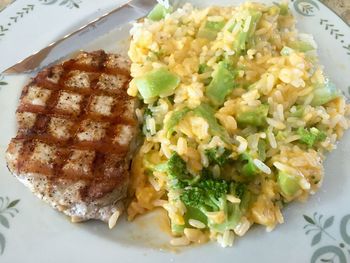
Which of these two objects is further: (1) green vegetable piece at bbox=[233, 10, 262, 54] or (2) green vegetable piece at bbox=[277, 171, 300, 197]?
(1) green vegetable piece at bbox=[233, 10, 262, 54]

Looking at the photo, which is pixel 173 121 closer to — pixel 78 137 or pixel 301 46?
pixel 78 137

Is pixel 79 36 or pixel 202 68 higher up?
pixel 79 36

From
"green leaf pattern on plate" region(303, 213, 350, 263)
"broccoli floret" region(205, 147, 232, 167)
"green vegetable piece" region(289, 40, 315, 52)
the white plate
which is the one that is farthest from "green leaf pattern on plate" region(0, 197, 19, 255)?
"green vegetable piece" region(289, 40, 315, 52)

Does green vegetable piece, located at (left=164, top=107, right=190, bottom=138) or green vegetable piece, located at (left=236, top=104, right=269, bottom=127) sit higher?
green vegetable piece, located at (left=164, top=107, right=190, bottom=138)

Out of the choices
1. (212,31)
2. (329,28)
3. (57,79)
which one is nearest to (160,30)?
(212,31)

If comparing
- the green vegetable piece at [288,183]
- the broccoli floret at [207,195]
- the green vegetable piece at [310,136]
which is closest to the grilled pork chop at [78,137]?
the broccoli floret at [207,195]

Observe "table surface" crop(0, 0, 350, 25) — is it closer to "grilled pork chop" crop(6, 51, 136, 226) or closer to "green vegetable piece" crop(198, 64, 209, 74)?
"green vegetable piece" crop(198, 64, 209, 74)

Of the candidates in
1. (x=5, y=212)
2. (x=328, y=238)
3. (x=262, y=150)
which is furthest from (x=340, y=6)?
(x=5, y=212)
